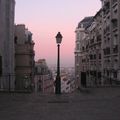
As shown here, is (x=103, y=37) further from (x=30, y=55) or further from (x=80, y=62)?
(x=80, y=62)

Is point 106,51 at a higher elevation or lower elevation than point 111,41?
lower

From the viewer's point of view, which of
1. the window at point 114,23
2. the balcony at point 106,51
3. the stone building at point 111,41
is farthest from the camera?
the balcony at point 106,51

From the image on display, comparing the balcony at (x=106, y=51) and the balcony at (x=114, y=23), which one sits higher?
the balcony at (x=114, y=23)

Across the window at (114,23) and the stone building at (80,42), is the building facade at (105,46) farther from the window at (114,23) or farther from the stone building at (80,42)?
the stone building at (80,42)

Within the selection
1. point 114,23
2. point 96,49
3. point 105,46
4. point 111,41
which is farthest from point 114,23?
point 96,49

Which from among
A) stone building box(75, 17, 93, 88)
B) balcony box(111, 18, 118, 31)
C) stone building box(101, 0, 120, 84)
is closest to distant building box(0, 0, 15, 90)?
stone building box(101, 0, 120, 84)

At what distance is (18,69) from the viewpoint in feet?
221

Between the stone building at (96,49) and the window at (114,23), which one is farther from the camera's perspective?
the stone building at (96,49)

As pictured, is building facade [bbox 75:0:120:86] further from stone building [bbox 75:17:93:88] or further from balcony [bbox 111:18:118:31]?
stone building [bbox 75:17:93:88]

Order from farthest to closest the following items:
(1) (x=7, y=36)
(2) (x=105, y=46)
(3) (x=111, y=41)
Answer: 1. (2) (x=105, y=46)
2. (3) (x=111, y=41)
3. (1) (x=7, y=36)

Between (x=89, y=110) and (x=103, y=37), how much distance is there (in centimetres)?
6572

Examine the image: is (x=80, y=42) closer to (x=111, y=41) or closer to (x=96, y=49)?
(x=96, y=49)

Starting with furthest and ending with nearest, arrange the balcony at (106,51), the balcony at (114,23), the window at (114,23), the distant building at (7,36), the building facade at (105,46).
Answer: the balcony at (106,51), the window at (114,23), the balcony at (114,23), the building facade at (105,46), the distant building at (7,36)

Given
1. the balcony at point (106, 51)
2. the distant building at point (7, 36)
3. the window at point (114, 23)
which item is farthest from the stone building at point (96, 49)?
the distant building at point (7, 36)
